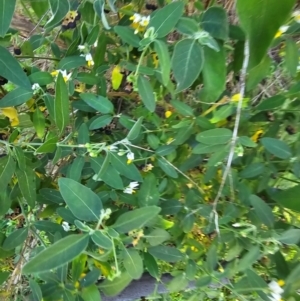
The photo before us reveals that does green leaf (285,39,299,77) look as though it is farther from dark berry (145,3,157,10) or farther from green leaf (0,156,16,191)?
green leaf (0,156,16,191)

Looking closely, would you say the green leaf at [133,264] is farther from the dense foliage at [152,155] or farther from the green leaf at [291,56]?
the green leaf at [291,56]

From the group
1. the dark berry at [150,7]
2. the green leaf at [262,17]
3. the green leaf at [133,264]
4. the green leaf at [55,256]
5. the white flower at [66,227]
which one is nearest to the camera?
the green leaf at [262,17]

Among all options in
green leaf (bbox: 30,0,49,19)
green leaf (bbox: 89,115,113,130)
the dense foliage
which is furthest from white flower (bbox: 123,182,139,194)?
green leaf (bbox: 30,0,49,19)

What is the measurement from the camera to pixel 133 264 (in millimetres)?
560

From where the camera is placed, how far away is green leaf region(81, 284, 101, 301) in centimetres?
59

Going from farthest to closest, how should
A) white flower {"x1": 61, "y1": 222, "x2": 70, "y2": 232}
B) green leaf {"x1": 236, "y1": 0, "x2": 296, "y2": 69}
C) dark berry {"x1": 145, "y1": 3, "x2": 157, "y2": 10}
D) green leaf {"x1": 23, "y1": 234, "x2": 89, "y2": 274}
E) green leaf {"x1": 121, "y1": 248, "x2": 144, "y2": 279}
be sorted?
dark berry {"x1": 145, "y1": 3, "x2": 157, "y2": 10}, white flower {"x1": 61, "y1": 222, "x2": 70, "y2": 232}, green leaf {"x1": 121, "y1": 248, "x2": 144, "y2": 279}, green leaf {"x1": 23, "y1": 234, "x2": 89, "y2": 274}, green leaf {"x1": 236, "y1": 0, "x2": 296, "y2": 69}

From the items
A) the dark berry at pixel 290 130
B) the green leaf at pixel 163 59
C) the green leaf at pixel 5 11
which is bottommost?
the dark berry at pixel 290 130

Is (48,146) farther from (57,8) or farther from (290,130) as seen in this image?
(290,130)

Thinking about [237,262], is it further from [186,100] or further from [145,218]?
[186,100]

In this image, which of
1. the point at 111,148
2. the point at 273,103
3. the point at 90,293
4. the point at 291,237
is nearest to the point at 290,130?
the point at 273,103

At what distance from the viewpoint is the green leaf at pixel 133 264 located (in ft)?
1.83

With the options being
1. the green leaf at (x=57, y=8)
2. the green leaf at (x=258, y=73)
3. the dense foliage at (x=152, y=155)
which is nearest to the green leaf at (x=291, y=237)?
the dense foliage at (x=152, y=155)

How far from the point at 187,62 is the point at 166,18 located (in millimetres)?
71

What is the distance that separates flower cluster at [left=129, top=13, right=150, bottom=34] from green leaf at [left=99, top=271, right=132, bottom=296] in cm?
35
